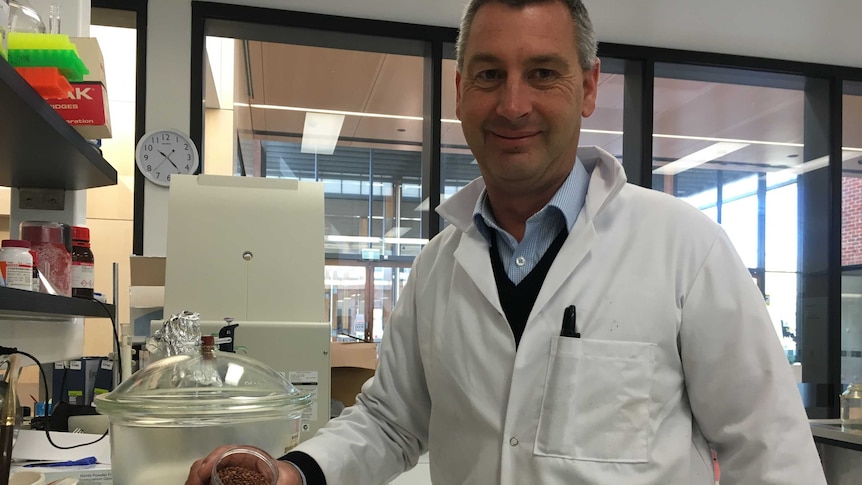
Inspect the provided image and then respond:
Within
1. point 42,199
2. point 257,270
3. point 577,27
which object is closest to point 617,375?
point 577,27

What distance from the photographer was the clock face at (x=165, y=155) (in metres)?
2.91

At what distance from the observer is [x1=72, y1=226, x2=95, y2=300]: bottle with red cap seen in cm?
155

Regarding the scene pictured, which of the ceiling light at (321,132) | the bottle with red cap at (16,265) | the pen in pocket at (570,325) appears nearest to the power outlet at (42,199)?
the bottle with red cap at (16,265)

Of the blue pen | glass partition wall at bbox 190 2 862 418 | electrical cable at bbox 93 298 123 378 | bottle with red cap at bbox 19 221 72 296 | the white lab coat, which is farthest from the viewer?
glass partition wall at bbox 190 2 862 418

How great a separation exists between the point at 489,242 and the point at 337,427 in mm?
413

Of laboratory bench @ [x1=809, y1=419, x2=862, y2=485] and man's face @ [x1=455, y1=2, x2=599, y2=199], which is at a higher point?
man's face @ [x1=455, y1=2, x2=599, y2=199]

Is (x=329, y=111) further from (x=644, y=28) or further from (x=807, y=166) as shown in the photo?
(x=807, y=166)

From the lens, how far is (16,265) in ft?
3.57

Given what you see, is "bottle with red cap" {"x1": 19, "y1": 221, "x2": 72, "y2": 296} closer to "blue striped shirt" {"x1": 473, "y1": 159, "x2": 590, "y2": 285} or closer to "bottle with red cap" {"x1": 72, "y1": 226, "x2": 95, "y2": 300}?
"bottle with red cap" {"x1": 72, "y1": 226, "x2": 95, "y2": 300}

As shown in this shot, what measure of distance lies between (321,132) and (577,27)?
2.98 meters

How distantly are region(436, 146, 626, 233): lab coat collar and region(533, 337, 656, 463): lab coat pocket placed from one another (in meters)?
0.23

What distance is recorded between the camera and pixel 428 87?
3.31 meters

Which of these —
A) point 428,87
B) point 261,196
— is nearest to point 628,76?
point 428,87

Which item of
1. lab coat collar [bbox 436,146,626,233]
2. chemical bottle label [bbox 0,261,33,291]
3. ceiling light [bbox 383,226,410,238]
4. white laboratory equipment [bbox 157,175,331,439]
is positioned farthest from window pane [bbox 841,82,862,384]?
chemical bottle label [bbox 0,261,33,291]
